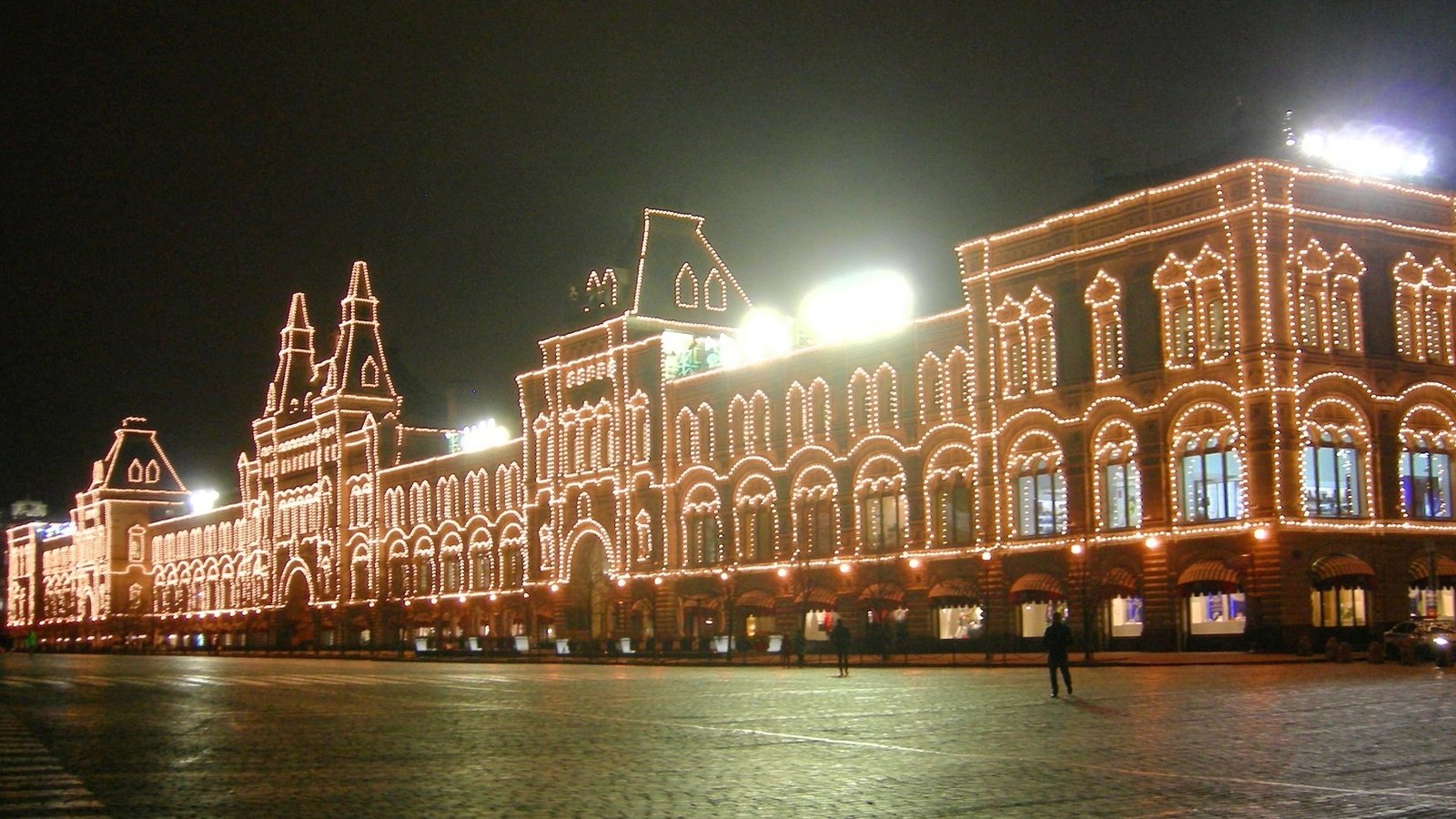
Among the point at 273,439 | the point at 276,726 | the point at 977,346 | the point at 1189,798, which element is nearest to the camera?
the point at 1189,798

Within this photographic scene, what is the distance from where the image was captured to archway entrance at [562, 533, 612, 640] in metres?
86.6

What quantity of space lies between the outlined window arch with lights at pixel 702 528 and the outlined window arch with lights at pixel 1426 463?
105 ft

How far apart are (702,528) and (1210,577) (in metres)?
31.1

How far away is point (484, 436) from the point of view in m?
107

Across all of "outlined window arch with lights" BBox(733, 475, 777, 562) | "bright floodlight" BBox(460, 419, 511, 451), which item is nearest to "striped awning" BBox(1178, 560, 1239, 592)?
"outlined window arch with lights" BBox(733, 475, 777, 562)

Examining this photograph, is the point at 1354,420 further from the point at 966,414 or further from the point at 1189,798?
the point at 1189,798

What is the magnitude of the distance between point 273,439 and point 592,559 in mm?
48951

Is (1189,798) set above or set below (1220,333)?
below

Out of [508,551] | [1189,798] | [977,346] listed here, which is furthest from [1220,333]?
[508,551]

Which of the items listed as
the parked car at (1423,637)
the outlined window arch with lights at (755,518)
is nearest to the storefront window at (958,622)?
the outlined window arch with lights at (755,518)

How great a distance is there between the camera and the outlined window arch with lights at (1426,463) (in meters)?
56.3

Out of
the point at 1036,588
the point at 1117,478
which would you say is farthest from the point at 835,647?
the point at 1117,478

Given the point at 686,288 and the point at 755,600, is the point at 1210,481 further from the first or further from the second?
the point at 686,288

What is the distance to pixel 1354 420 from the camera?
181 ft
